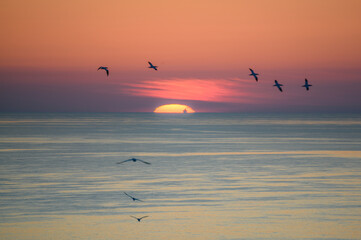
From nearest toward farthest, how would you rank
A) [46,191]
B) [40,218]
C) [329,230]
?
[329,230]
[40,218]
[46,191]

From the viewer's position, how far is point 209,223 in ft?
105

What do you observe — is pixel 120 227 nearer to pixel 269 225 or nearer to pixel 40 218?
pixel 40 218

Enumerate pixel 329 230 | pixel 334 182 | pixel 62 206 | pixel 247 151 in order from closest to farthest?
pixel 329 230 → pixel 62 206 → pixel 334 182 → pixel 247 151

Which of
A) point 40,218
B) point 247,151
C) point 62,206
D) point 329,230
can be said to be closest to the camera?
point 329,230

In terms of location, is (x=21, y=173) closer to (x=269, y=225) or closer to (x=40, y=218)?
(x=40, y=218)

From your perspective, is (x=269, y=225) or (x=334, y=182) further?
(x=334, y=182)

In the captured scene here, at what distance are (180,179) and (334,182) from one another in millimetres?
12639

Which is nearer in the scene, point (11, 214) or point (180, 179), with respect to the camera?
point (11, 214)

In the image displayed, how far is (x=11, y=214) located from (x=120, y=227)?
23.7ft

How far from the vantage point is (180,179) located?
4872 centimetres

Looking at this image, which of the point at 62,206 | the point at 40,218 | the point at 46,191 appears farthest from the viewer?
the point at 46,191

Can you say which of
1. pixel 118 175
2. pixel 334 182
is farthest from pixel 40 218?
pixel 334 182

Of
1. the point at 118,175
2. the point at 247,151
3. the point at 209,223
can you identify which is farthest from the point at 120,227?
the point at 247,151

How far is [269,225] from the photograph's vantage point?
104ft
